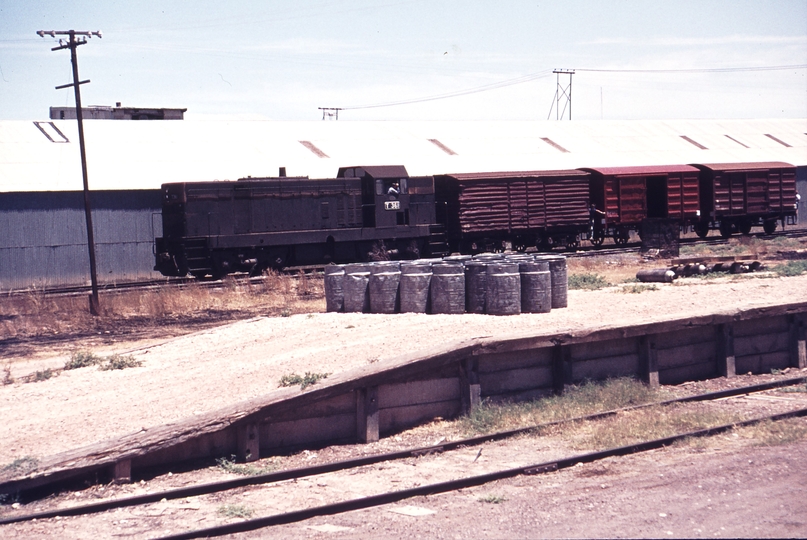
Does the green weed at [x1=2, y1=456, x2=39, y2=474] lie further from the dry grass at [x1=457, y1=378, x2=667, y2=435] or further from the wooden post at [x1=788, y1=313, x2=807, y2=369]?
the wooden post at [x1=788, y1=313, x2=807, y2=369]

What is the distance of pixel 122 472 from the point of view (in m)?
8.64

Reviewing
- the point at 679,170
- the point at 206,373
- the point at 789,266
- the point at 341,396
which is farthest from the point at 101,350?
the point at 679,170

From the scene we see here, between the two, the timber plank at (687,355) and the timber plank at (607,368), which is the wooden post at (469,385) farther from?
the timber plank at (687,355)

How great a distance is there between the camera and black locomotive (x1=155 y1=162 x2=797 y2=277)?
26812 millimetres

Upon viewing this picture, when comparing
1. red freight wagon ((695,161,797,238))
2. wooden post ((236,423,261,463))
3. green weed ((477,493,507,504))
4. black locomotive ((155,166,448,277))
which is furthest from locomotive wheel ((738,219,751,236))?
green weed ((477,493,507,504))

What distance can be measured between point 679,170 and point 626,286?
20.4m

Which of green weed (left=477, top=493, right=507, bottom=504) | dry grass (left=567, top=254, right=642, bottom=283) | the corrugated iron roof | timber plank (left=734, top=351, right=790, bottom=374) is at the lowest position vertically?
timber plank (left=734, top=351, right=790, bottom=374)

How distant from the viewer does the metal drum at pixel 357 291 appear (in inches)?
601

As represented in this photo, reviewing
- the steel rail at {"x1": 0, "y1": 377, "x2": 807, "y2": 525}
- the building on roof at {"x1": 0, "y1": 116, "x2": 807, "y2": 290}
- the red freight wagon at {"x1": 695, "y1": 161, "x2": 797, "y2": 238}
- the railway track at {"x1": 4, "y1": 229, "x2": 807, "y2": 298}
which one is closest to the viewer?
the steel rail at {"x1": 0, "y1": 377, "x2": 807, "y2": 525}

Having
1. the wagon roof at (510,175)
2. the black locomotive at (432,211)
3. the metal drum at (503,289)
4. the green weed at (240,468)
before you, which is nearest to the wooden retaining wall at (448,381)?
the green weed at (240,468)

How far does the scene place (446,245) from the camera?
31609 millimetres

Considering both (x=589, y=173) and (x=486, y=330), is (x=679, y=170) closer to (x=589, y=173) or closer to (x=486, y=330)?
(x=589, y=173)

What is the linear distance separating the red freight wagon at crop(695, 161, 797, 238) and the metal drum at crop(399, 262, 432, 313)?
27341 millimetres

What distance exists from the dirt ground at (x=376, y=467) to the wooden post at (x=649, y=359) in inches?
24.0
